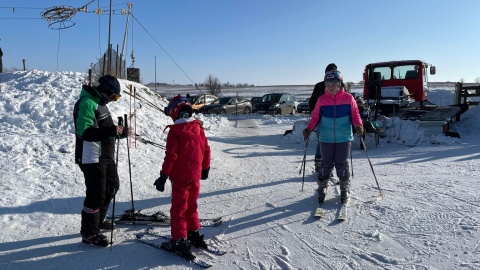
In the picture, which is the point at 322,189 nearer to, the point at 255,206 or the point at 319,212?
the point at 319,212

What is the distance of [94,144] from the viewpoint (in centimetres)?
394

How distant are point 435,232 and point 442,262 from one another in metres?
0.73

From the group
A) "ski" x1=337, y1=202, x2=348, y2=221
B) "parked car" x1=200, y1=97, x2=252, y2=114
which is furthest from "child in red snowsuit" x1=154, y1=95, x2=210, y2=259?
"parked car" x1=200, y1=97, x2=252, y2=114

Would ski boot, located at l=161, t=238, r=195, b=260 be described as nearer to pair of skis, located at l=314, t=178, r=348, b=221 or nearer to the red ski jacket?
the red ski jacket

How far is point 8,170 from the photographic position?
5930 millimetres

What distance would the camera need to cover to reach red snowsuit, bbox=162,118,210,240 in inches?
145

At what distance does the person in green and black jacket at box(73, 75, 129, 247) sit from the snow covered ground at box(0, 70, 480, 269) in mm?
288

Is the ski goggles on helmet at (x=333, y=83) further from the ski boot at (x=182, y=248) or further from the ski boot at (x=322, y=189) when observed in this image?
the ski boot at (x=182, y=248)

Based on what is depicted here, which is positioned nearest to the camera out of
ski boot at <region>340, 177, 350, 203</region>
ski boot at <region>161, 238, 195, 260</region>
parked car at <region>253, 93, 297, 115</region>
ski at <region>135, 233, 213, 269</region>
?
ski at <region>135, 233, 213, 269</region>

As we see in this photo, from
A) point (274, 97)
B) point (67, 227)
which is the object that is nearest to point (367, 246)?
point (67, 227)

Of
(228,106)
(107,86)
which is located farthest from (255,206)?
(228,106)

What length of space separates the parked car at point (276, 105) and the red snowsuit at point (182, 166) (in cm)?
2044

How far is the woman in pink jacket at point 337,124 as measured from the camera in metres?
4.97

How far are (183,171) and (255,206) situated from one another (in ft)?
6.39
